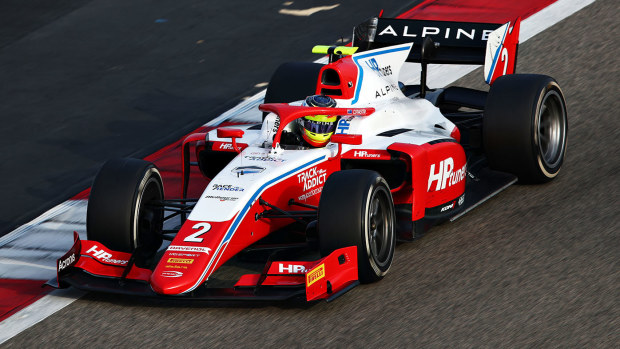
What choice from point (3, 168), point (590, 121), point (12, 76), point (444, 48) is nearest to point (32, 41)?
point (12, 76)

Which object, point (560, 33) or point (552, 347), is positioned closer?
point (552, 347)

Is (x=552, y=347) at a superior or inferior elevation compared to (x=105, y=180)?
inferior

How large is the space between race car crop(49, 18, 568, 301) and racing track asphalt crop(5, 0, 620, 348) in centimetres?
21

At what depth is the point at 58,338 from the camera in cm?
732

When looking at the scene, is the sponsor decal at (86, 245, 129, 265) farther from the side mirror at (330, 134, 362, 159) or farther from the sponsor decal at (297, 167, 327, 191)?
the side mirror at (330, 134, 362, 159)

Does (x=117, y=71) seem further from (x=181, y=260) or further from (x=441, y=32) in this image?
(x=181, y=260)

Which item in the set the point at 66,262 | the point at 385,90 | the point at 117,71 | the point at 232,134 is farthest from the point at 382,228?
the point at 117,71

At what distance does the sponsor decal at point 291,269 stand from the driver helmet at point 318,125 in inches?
59.6

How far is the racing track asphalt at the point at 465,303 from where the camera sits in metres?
6.77

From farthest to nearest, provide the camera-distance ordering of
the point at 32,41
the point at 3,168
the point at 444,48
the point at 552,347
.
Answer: the point at 32,41
the point at 3,168
the point at 444,48
the point at 552,347

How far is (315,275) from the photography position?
696 centimetres

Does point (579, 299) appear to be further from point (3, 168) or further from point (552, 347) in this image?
point (3, 168)

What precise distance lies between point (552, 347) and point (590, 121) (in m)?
4.84

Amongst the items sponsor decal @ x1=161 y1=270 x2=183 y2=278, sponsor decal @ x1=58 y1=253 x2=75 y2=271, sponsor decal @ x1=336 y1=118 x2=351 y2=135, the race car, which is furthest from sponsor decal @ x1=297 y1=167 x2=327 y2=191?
sponsor decal @ x1=58 y1=253 x2=75 y2=271
